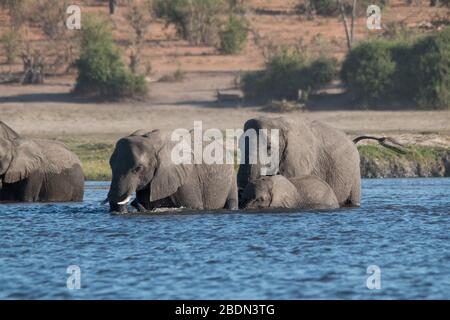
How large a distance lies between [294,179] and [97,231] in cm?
381

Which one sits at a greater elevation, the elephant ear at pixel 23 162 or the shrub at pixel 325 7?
the shrub at pixel 325 7

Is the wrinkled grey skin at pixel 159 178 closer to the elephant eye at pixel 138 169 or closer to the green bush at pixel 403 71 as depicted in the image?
the elephant eye at pixel 138 169

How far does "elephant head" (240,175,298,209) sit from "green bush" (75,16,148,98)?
2366cm

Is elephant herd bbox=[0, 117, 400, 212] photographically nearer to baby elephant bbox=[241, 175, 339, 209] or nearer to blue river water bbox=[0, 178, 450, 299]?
baby elephant bbox=[241, 175, 339, 209]

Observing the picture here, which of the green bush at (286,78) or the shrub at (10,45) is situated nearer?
the green bush at (286,78)

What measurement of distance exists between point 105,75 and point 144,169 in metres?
25.3

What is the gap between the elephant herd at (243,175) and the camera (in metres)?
21.4

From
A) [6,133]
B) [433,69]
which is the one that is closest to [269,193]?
[6,133]

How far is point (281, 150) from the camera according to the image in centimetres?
2273

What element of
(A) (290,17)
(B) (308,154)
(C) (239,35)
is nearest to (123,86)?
(C) (239,35)

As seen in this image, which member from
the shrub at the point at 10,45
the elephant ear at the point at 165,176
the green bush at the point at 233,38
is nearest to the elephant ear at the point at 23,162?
the elephant ear at the point at 165,176

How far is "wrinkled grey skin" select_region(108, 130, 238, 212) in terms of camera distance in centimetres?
2120

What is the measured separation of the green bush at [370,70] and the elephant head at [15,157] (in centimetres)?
1990
